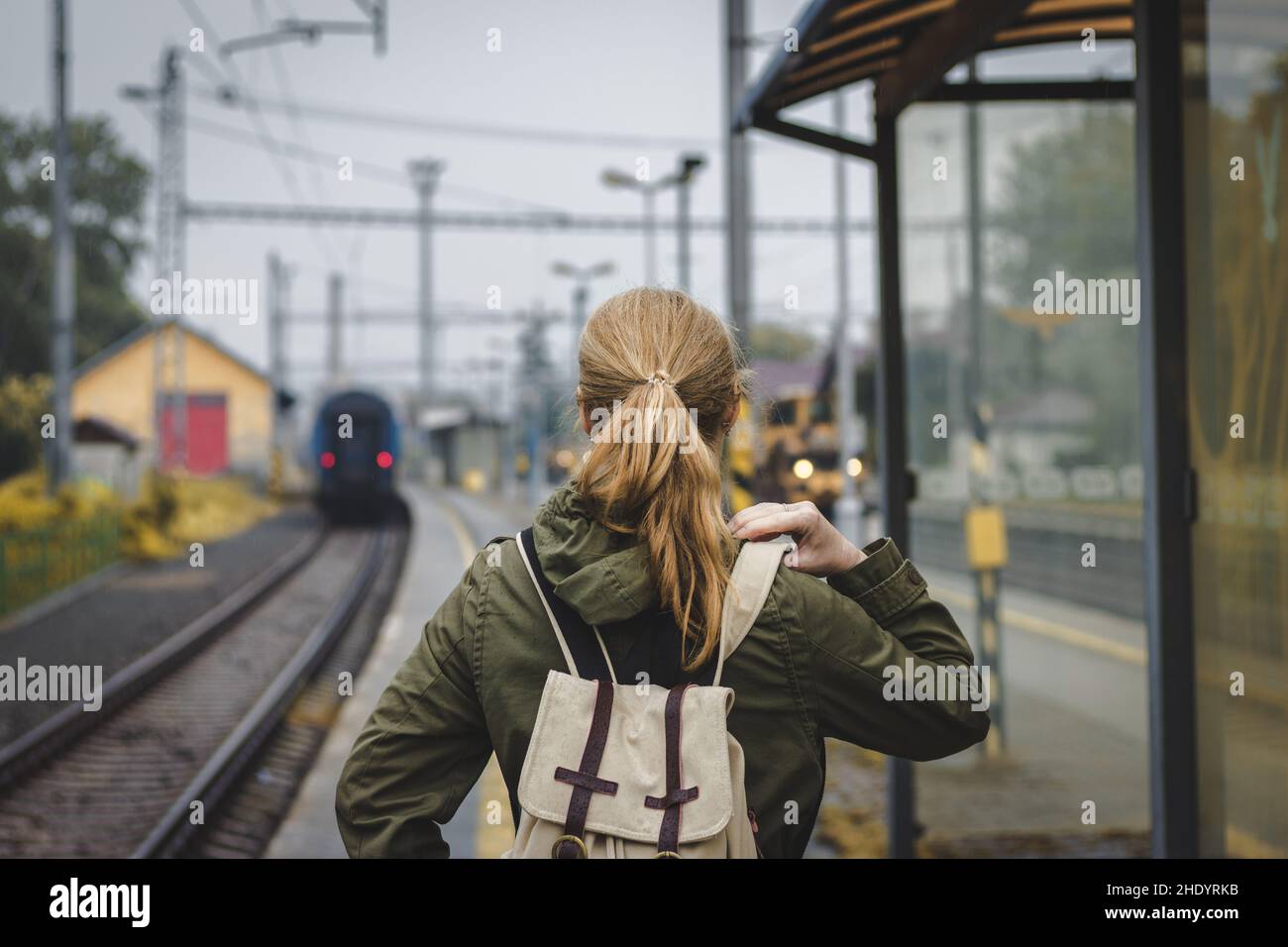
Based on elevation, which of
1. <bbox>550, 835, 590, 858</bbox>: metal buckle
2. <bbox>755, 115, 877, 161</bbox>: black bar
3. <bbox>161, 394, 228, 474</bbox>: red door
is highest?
<bbox>161, 394, 228, 474</bbox>: red door

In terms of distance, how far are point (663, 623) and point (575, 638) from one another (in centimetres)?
12

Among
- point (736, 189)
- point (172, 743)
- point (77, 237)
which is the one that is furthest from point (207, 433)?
point (736, 189)

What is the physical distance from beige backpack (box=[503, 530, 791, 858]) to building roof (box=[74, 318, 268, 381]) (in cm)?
3692

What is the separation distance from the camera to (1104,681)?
8797 millimetres

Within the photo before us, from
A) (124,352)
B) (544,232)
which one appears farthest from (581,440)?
(124,352)

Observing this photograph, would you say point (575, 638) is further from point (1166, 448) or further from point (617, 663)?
point (1166, 448)

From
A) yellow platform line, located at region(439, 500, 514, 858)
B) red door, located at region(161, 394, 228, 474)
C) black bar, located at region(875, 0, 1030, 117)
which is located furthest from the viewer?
red door, located at region(161, 394, 228, 474)

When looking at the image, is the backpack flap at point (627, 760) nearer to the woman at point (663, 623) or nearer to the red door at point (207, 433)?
the woman at point (663, 623)

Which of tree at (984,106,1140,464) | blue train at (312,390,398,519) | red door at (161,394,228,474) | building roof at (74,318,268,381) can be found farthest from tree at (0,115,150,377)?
tree at (984,106,1140,464)

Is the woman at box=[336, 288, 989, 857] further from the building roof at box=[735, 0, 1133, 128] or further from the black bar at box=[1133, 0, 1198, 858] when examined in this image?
the building roof at box=[735, 0, 1133, 128]

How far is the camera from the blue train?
2550 cm

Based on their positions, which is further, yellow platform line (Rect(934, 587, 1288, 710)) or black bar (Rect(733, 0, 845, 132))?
yellow platform line (Rect(934, 587, 1288, 710))

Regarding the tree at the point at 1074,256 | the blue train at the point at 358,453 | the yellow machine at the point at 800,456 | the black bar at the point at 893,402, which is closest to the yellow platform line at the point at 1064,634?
the yellow machine at the point at 800,456

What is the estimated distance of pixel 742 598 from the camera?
1574 millimetres
